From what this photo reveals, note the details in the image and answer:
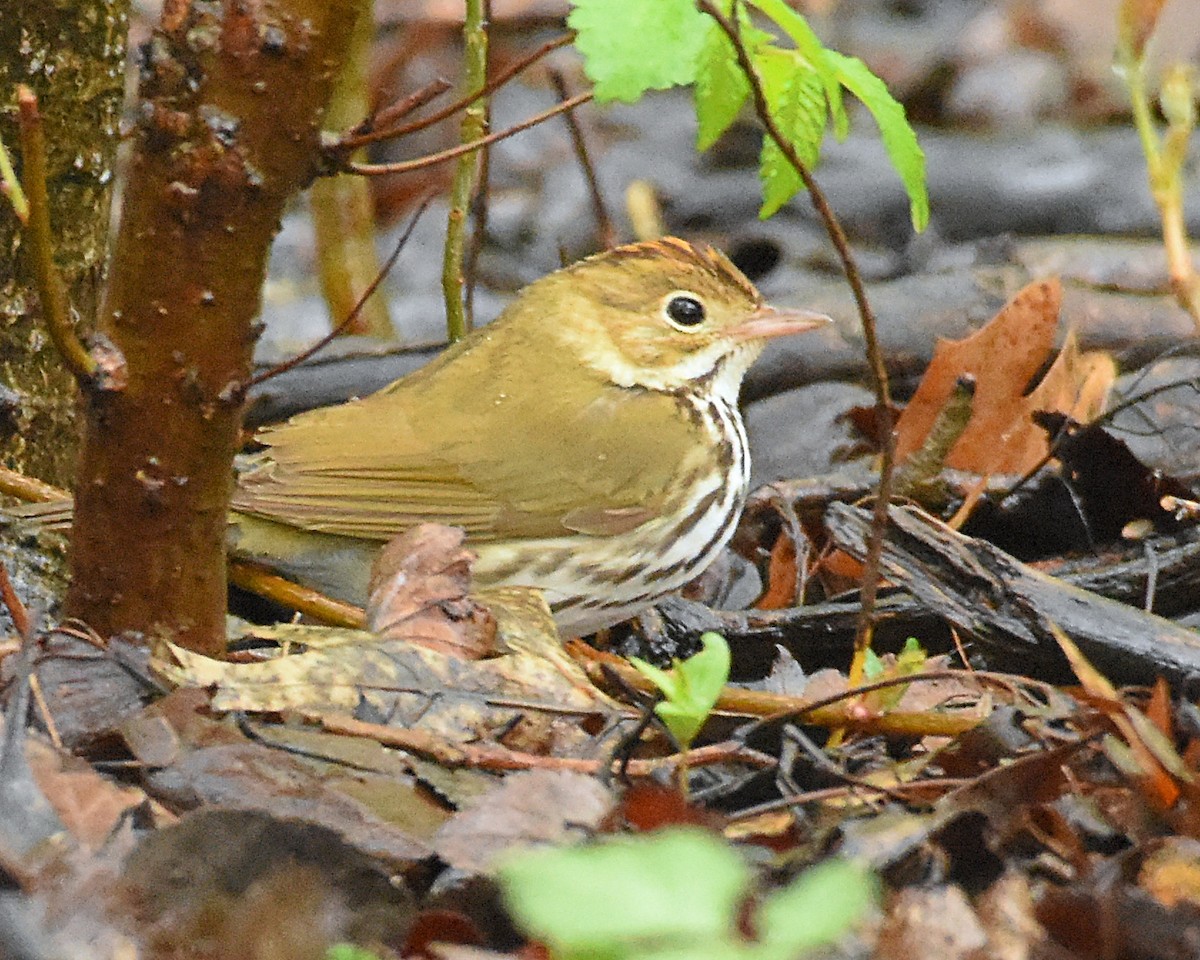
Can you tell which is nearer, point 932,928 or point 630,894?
point 630,894

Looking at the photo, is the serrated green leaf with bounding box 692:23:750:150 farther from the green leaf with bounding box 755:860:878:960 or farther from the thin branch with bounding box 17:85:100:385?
the green leaf with bounding box 755:860:878:960

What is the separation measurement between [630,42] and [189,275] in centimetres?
71

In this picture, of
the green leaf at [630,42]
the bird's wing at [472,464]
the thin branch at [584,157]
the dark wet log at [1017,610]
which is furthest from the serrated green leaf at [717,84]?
the thin branch at [584,157]

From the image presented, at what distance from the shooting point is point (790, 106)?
3.20 m

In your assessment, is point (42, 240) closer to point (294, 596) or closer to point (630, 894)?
point (630, 894)

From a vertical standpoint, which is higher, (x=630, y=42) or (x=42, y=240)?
(x=630, y=42)

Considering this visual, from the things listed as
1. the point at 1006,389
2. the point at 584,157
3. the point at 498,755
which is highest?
the point at 584,157

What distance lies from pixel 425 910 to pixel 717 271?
2442mm

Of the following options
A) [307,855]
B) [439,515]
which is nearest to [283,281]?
[439,515]

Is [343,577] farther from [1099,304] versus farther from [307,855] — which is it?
[1099,304]

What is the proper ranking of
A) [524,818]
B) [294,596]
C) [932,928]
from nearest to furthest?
[932,928] → [524,818] → [294,596]

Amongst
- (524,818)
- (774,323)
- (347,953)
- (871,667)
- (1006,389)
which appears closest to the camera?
(347,953)

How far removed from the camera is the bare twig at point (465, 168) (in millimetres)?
4270

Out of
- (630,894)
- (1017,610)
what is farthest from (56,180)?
(630,894)
